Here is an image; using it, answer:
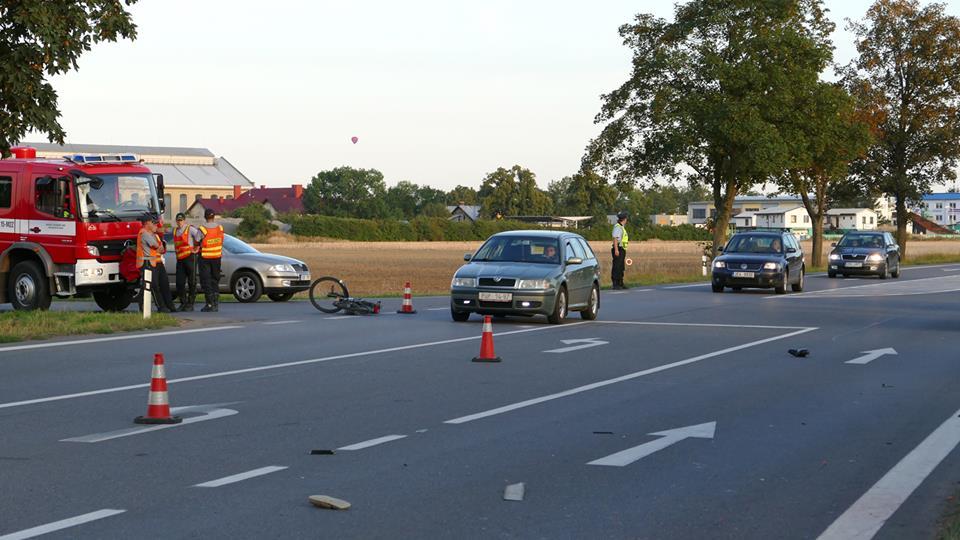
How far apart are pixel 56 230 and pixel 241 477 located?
1543 cm

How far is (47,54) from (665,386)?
11.1 m

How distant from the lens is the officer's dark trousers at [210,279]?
23.4 meters

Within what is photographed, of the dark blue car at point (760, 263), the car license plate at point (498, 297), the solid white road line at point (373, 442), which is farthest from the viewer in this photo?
the dark blue car at point (760, 263)

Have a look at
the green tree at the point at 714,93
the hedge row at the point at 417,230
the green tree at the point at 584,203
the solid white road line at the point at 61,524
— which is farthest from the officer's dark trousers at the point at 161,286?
the green tree at the point at 584,203

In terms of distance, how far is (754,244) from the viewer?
33719 millimetres

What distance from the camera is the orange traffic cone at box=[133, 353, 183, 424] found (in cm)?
1014

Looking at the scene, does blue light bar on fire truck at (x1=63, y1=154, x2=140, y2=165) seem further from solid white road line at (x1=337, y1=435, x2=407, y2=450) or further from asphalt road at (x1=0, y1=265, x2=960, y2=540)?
solid white road line at (x1=337, y1=435, x2=407, y2=450)

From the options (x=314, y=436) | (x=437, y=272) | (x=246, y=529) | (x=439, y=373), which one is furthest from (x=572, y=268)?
(x=437, y=272)

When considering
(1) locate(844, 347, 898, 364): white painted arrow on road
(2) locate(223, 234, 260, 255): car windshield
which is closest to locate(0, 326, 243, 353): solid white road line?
(2) locate(223, 234, 260, 255): car windshield

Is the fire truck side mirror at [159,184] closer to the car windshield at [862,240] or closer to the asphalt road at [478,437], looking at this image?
the asphalt road at [478,437]

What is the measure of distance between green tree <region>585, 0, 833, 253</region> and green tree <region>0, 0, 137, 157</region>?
92.5ft

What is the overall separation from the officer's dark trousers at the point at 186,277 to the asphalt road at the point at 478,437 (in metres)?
4.67

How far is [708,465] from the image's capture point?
8.56m

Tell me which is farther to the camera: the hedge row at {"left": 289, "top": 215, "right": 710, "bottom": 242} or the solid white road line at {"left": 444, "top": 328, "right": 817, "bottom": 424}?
the hedge row at {"left": 289, "top": 215, "right": 710, "bottom": 242}
